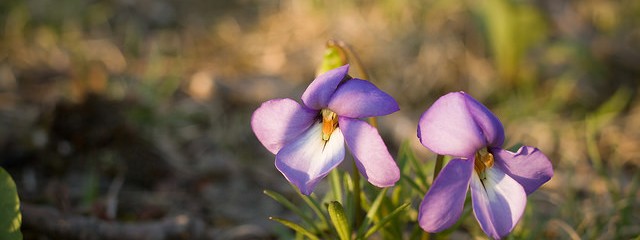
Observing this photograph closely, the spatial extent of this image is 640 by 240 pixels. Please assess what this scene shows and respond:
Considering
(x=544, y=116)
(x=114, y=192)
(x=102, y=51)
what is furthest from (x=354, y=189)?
(x=102, y=51)

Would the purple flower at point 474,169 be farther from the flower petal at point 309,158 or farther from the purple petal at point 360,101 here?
the flower petal at point 309,158

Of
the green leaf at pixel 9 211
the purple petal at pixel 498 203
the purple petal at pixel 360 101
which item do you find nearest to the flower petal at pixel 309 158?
the purple petal at pixel 360 101

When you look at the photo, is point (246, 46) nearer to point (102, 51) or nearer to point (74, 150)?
point (102, 51)

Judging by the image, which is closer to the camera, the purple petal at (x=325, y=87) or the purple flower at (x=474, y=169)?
the purple flower at (x=474, y=169)

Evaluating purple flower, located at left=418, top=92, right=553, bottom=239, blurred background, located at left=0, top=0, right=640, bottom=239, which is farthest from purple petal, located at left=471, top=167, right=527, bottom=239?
blurred background, located at left=0, top=0, right=640, bottom=239

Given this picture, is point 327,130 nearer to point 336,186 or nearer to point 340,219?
point 340,219

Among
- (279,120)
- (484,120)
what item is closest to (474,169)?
(484,120)
